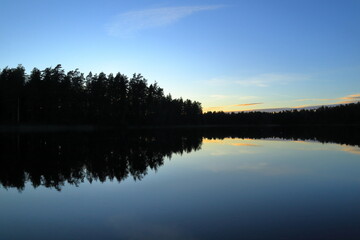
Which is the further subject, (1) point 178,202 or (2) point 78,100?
(2) point 78,100

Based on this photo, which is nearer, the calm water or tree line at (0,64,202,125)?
the calm water

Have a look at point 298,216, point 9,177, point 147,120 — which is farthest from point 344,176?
point 147,120

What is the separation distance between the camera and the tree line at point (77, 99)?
61.6 m

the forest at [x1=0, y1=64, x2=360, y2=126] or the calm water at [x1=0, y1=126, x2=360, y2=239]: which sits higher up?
the forest at [x1=0, y1=64, x2=360, y2=126]

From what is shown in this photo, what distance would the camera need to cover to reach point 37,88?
64375 millimetres

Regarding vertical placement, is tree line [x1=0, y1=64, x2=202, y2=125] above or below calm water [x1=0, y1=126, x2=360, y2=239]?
above

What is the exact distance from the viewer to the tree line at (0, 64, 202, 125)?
6159cm

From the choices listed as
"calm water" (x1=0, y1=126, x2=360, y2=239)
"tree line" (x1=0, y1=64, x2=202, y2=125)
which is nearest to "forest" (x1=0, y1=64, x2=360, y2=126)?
"tree line" (x1=0, y1=64, x2=202, y2=125)

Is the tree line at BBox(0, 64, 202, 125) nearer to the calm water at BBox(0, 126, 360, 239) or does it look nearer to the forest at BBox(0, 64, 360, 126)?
the forest at BBox(0, 64, 360, 126)

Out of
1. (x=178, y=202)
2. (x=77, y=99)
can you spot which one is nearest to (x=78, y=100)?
(x=77, y=99)

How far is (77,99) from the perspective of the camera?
250 ft

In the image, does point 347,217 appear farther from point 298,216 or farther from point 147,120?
point 147,120

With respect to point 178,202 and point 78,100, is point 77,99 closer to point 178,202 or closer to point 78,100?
point 78,100

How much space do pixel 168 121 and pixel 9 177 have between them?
342 feet
